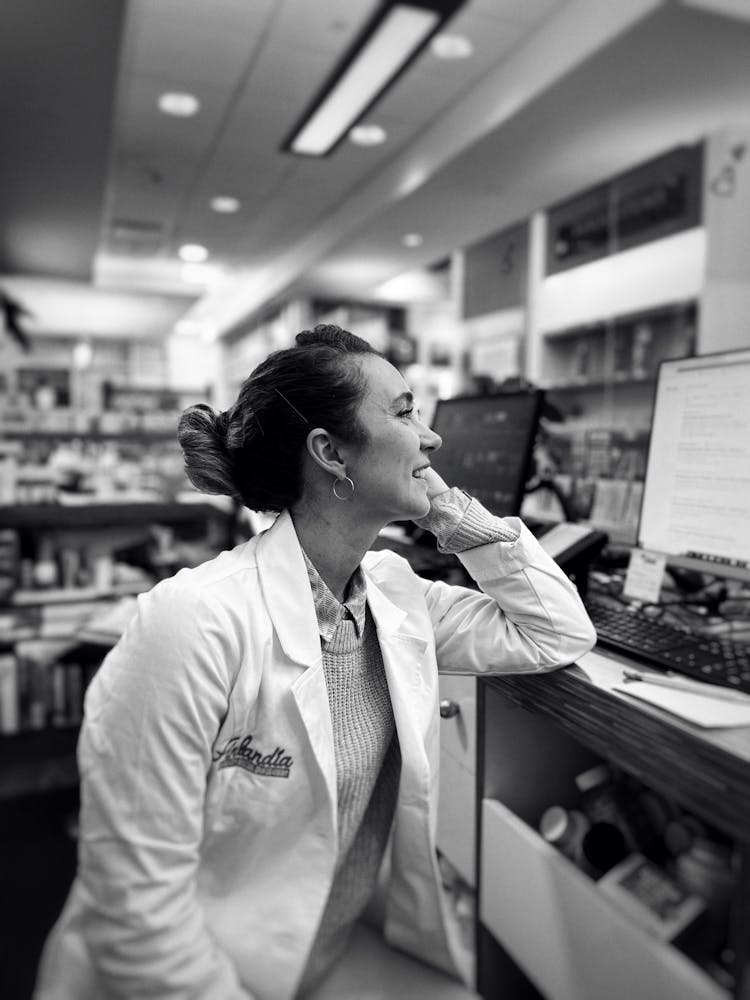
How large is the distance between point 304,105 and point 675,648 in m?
4.36

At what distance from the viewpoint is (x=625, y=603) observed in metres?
1.34

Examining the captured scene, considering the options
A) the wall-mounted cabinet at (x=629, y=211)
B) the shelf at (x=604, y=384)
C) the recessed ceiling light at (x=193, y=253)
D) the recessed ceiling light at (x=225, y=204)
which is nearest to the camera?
the wall-mounted cabinet at (x=629, y=211)

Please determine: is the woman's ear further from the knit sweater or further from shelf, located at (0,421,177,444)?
shelf, located at (0,421,177,444)

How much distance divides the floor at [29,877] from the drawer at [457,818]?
3.49 feet

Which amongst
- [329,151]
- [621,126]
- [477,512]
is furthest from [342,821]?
[329,151]

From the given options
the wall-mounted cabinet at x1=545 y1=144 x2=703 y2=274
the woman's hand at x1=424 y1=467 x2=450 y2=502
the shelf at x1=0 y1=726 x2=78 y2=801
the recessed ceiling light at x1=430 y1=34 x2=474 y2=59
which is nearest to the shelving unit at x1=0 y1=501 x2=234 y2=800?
the shelf at x1=0 y1=726 x2=78 y2=801

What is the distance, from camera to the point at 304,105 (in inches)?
175

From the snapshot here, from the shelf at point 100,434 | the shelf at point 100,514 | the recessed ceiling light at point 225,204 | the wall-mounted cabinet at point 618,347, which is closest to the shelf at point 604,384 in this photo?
the wall-mounted cabinet at point 618,347

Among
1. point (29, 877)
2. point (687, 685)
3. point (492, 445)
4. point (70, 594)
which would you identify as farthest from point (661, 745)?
point (70, 594)

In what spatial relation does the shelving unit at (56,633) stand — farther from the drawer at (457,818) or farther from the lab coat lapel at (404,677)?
the lab coat lapel at (404,677)

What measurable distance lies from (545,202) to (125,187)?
330cm

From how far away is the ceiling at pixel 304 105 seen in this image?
325cm

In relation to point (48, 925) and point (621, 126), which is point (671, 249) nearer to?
point (621, 126)

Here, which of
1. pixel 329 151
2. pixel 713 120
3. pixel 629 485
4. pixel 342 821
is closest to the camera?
pixel 342 821
